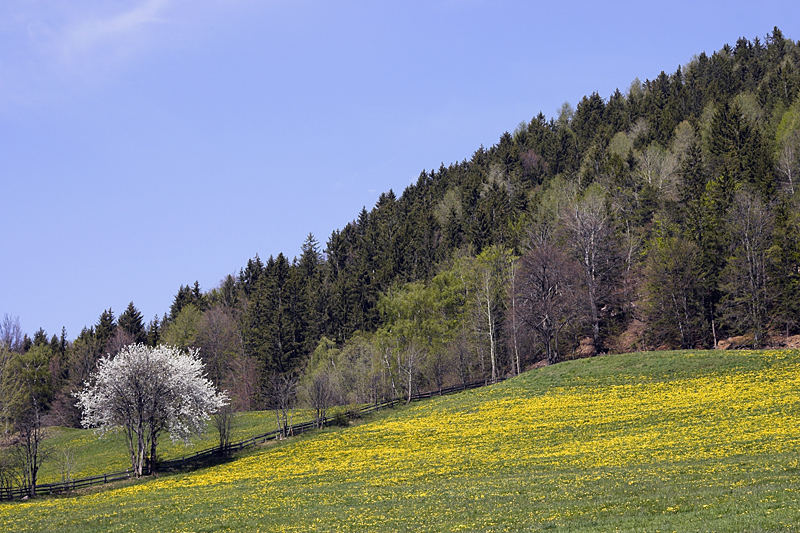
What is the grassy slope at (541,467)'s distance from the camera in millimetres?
26250

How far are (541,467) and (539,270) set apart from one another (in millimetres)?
49708

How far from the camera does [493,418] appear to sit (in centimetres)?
6031

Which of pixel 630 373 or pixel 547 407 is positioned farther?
pixel 630 373

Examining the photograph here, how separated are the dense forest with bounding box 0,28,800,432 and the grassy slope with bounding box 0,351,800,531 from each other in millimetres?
14698

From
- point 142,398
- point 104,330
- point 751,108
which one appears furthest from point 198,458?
point 751,108

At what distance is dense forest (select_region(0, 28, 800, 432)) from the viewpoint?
8194cm

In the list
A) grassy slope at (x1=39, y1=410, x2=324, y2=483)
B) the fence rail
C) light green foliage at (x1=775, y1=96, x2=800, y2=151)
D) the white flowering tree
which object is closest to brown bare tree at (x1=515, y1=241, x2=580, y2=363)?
the fence rail

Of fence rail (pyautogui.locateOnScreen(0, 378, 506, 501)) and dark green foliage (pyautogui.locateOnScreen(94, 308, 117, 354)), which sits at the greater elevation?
dark green foliage (pyautogui.locateOnScreen(94, 308, 117, 354))

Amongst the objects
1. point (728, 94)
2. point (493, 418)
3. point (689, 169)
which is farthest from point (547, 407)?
point (728, 94)

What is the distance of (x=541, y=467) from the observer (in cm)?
3941

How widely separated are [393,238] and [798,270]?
73801 mm

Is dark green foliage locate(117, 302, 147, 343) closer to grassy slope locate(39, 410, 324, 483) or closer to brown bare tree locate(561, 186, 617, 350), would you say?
grassy slope locate(39, 410, 324, 483)

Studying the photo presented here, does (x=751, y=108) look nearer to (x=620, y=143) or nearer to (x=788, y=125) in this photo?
(x=788, y=125)

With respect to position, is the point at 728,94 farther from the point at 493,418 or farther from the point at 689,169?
the point at 493,418
